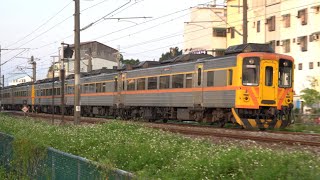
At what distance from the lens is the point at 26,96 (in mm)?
58406

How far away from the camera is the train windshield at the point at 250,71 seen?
20250 millimetres

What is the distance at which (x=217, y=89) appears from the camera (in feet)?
70.5

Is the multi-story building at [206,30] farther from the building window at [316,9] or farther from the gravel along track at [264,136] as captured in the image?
the gravel along track at [264,136]

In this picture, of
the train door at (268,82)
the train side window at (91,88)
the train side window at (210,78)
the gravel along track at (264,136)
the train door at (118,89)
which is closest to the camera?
the gravel along track at (264,136)

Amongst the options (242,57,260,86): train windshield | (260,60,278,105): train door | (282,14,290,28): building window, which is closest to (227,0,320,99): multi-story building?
(282,14,290,28): building window

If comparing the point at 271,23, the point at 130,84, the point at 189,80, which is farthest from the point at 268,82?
the point at 271,23

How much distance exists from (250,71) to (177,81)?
18.0ft

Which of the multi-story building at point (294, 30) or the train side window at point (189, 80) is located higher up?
the multi-story building at point (294, 30)

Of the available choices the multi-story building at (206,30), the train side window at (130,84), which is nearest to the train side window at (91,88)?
the train side window at (130,84)

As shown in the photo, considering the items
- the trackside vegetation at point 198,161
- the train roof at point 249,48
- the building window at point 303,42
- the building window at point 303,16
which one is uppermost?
the building window at point 303,16

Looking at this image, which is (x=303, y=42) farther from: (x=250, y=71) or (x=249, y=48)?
(x=250, y=71)

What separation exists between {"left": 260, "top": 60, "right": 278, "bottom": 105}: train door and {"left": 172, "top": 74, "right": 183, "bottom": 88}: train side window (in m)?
5.21

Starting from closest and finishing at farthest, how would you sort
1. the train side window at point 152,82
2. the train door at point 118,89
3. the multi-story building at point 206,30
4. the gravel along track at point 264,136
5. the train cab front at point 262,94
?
the gravel along track at point 264,136 → the train cab front at point 262,94 → the train side window at point 152,82 → the train door at point 118,89 → the multi-story building at point 206,30

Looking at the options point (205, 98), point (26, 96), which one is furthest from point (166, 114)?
point (26, 96)
